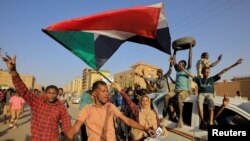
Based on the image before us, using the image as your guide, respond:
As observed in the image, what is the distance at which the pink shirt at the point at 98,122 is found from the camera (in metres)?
3.57

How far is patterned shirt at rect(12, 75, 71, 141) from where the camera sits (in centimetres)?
442

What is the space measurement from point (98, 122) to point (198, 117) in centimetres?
227

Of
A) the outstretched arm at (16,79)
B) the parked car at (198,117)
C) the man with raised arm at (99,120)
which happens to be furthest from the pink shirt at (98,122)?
the parked car at (198,117)

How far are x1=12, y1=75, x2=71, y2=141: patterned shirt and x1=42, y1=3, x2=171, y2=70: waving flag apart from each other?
2.13 m

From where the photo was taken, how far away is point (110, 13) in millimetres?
6828

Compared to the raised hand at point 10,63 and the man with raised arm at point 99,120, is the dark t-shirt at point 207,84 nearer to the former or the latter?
the man with raised arm at point 99,120

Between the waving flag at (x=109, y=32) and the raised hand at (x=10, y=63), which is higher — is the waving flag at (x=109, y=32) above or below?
above

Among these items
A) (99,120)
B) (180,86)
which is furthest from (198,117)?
(99,120)

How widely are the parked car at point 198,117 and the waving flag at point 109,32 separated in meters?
1.73

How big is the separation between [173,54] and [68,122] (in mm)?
3790

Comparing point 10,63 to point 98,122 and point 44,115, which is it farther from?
point 98,122

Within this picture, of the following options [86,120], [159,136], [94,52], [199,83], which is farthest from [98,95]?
[94,52]

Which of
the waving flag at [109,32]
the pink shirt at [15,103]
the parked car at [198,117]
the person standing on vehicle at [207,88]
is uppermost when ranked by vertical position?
the waving flag at [109,32]

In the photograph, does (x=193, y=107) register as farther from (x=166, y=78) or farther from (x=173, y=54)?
(x=166, y=78)
